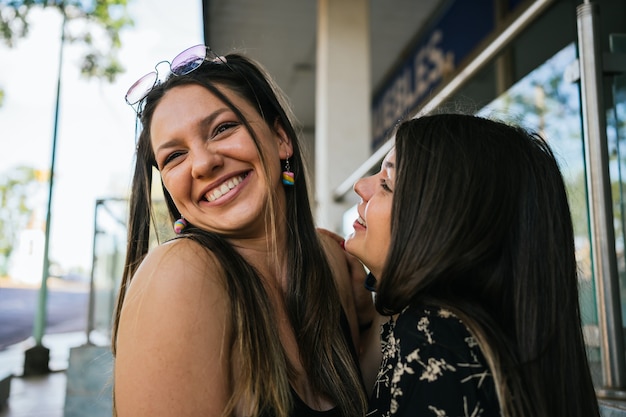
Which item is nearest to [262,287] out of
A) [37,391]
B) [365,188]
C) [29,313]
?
[365,188]

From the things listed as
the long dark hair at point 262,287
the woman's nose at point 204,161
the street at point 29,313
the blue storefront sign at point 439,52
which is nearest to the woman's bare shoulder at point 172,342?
the long dark hair at point 262,287

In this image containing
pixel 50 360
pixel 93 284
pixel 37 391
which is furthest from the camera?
pixel 50 360

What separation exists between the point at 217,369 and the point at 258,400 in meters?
0.11

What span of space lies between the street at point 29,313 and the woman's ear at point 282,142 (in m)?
11.1

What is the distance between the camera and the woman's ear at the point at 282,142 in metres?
1.73

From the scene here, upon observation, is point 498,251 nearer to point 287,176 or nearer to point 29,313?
point 287,176

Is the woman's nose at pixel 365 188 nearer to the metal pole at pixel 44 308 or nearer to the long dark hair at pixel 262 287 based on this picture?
the long dark hair at pixel 262 287

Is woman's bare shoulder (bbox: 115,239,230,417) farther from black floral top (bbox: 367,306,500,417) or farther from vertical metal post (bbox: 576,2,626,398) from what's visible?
vertical metal post (bbox: 576,2,626,398)

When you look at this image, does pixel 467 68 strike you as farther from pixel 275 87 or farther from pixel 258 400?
pixel 258 400

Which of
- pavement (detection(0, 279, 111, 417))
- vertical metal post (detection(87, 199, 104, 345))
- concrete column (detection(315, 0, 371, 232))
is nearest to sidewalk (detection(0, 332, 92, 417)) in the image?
pavement (detection(0, 279, 111, 417))

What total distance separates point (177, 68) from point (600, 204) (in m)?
1.28

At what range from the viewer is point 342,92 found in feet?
19.6

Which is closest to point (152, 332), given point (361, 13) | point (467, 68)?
point (467, 68)

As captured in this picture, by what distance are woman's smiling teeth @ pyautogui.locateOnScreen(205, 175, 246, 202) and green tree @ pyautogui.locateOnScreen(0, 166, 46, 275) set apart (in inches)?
801
